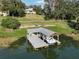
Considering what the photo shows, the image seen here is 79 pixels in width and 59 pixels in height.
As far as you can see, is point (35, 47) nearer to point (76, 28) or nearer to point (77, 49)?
point (77, 49)

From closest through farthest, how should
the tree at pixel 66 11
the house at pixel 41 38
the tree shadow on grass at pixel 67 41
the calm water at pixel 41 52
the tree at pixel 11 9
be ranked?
the calm water at pixel 41 52 → the house at pixel 41 38 → the tree shadow on grass at pixel 67 41 → the tree at pixel 66 11 → the tree at pixel 11 9

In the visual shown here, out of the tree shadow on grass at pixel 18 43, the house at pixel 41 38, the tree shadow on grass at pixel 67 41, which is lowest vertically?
the tree shadow on grass at pixel 67 41

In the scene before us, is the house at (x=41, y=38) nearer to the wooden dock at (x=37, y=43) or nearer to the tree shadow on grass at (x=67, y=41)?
the wooden dock at (x=37, y=43)

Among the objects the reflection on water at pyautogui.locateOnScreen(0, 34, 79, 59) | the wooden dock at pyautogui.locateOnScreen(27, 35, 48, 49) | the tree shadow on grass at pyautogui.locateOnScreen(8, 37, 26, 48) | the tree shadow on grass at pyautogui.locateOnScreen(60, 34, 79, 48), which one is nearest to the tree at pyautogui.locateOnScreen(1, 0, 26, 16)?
the tree shadow on grass at pyautogui.locateOnScreen(60, 34, 79, 48)

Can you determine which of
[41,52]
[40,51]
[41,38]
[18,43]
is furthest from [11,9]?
[41,52]

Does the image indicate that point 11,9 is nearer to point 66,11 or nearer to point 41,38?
point 66,11

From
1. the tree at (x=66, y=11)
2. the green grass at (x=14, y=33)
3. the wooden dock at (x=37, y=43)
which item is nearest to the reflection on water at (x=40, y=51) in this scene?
the wooden dock at (x=37, y=43)

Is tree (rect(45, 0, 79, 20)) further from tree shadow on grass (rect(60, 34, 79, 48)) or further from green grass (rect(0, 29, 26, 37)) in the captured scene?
green grass (rect(0, 29, 26, 37))
